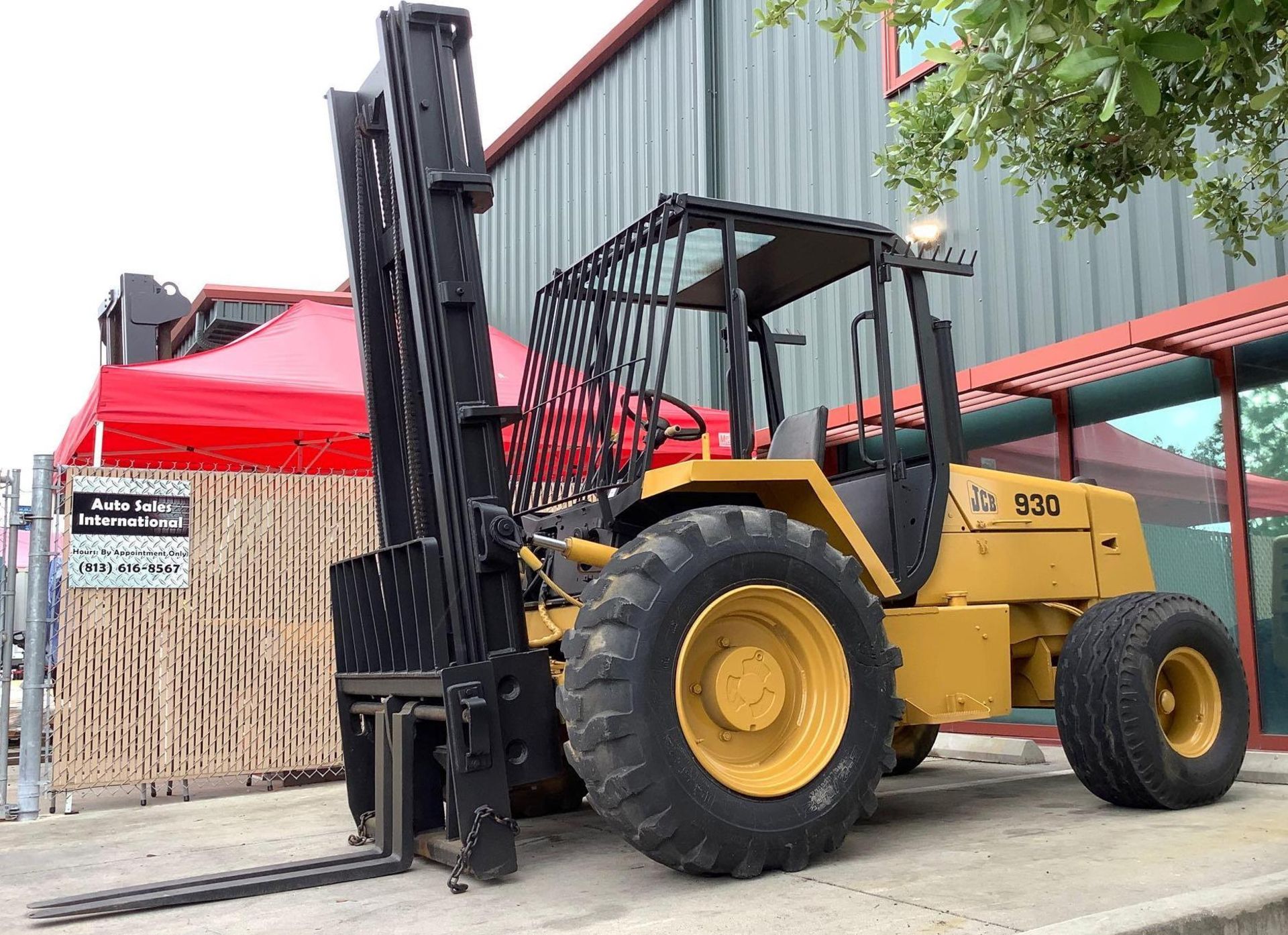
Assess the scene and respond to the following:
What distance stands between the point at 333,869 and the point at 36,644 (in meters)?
3.66

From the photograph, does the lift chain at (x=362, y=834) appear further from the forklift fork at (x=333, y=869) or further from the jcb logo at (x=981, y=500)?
the jcb logo at (x=981, y=500)

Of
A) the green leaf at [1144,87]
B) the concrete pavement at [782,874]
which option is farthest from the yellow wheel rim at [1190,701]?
the green leaf at [1144,87]

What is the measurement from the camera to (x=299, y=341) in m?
9.99

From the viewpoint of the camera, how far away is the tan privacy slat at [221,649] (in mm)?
7613

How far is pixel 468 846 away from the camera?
423 cm

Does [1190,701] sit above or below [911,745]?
above

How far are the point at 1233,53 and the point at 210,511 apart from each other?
21.9 feet

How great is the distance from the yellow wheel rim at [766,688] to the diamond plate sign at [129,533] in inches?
190

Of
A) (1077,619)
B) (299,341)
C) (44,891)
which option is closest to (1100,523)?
(1077,619)

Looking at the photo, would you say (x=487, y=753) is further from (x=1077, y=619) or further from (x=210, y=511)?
(x=210, y=511)

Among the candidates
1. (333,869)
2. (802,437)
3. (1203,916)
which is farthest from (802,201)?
(1203,916)

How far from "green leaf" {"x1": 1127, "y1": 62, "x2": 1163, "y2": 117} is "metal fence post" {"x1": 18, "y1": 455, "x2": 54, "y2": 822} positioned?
653 cm

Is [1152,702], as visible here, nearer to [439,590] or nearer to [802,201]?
[439,590]

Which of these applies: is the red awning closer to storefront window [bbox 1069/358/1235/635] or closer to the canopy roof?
storefront window [bbox 1069/358/1235/635]
